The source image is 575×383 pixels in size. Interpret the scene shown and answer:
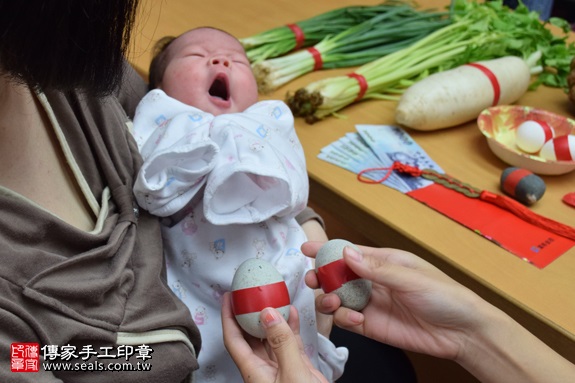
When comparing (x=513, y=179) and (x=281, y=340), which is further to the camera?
(x=513, y=179)

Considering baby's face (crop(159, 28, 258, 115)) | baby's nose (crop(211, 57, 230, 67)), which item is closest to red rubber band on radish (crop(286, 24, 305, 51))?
baby's face (crop(159, 28, 258, 115))

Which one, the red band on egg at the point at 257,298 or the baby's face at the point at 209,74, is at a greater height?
the baby's face at the point at 209,74

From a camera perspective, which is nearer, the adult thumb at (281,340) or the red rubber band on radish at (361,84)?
the adult thumb at (281,340)

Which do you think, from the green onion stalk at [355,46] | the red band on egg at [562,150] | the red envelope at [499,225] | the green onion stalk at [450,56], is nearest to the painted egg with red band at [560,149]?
the red band on egg at [562,150]

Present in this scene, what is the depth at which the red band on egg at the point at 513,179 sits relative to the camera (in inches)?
56.1

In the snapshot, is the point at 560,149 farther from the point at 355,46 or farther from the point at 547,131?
the point at 355,46

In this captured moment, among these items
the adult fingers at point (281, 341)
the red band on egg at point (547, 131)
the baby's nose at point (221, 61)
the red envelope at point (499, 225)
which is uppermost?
the baby's nose at point (221, 61)

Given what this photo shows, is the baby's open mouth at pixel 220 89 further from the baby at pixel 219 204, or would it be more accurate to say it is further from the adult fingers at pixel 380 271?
the adult fingers at pixel 380 271

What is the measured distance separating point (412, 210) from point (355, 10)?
103 cm

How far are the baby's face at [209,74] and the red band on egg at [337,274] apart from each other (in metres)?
0.51

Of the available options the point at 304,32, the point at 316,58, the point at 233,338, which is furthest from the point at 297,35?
the point at 233,338

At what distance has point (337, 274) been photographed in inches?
40.9

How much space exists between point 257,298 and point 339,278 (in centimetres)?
16

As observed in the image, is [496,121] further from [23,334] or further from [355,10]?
[23,334]
